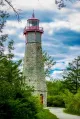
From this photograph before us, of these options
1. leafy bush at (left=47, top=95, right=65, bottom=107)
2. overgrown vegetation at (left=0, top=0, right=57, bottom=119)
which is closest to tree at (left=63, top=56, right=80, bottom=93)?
leafy bush at (left=47, top=95, right=65, bottom=107)

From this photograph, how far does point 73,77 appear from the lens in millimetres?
61500

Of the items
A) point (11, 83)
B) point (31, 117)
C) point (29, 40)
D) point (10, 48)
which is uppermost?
point (29, 40)

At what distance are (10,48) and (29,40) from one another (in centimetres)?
3988

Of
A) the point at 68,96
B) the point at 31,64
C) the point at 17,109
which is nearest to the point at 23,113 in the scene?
the point at 17,109

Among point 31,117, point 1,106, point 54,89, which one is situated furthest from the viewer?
point 54,89

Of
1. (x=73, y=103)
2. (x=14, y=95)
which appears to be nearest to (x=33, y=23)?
(x=73, y=103)

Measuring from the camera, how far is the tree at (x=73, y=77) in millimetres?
61281

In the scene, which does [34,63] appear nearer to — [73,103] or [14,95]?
[73,103]

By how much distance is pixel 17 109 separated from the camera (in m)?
18.4

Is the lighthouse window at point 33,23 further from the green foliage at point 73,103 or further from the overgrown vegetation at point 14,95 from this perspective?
the overgrown vegetation at point 14,95

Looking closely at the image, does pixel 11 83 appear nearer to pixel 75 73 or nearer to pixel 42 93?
pixel 42 93

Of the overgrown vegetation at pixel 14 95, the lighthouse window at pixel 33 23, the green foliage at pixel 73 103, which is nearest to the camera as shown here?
the overgrown vegetation at pixel 14 95

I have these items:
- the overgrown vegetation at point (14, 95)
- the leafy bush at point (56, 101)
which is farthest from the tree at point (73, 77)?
the overgrown vegetation at point (14, 95)

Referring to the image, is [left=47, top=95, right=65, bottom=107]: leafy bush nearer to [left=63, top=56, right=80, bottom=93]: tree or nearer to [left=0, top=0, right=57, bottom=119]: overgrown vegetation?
[left=63, top=56, right=80, bottom=93]: tree
